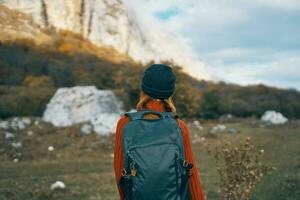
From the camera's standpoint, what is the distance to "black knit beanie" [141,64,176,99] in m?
3.66

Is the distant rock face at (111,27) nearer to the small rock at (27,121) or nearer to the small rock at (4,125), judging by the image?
the small rock at (27,121)

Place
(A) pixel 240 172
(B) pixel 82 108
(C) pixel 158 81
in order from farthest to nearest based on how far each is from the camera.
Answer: (B) pixel 82 108, (A) pixel 240 172, (C) pixel 158 81

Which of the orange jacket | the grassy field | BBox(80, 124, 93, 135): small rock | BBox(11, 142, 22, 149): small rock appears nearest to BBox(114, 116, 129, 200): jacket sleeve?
the orange jacket

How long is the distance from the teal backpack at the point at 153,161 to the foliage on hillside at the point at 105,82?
110 feet

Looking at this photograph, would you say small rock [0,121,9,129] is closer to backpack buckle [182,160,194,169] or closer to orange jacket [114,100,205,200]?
orange jacket [114,100,205,200]

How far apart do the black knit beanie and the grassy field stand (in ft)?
24.4

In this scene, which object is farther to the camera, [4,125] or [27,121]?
[27,121]

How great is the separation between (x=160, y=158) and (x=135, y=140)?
19 centimetres

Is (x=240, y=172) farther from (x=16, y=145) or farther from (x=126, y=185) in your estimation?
(x=16, y=145)

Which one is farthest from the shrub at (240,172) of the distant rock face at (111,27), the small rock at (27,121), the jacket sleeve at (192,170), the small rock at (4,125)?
the distant rock face at (111,27)

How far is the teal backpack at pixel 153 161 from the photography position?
11.2 ft

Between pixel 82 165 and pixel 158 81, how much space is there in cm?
1489

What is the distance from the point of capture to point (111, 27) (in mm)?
109688

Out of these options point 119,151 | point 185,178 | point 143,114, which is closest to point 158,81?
point 143,114
